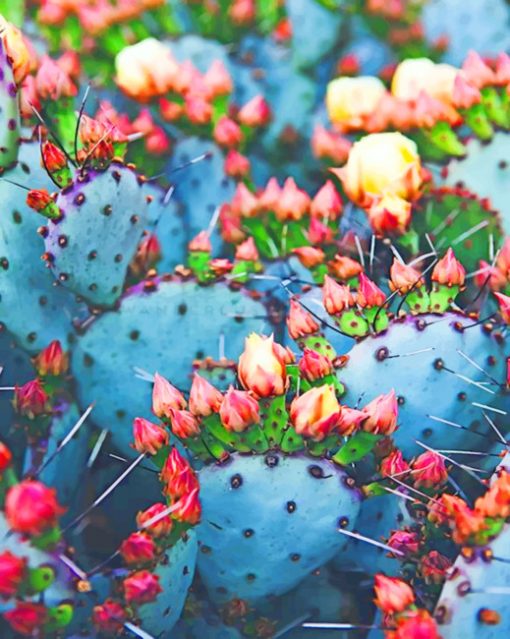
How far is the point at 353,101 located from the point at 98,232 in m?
0.66

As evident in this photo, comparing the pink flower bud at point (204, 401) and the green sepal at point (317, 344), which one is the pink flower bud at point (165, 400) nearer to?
the pink flower bud at point (204, 401)

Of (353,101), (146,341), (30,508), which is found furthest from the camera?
(353,101)

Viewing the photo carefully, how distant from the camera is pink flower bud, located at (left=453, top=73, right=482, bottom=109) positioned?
4.88 feet

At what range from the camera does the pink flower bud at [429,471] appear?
108 centimetres

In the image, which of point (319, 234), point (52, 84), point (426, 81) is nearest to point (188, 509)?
point (319, 234)

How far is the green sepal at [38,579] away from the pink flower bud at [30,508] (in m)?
0.05

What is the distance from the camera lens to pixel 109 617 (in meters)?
0.94

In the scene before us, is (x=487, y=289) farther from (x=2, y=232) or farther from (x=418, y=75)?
(x=2, y=232)

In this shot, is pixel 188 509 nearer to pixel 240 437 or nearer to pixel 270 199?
pixel 240 437

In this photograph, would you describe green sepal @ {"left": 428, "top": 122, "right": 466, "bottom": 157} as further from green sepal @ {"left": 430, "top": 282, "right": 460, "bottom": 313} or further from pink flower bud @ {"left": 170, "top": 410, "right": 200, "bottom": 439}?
pink flower bud @ {"left": 170, "top": 410, "right": 200, "bottom": 439}

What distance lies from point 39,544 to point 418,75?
1.15 meters

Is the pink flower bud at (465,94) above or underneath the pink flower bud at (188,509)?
above

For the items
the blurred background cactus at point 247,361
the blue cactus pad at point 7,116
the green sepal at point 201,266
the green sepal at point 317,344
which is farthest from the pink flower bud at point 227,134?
the green sepal at point 317,344

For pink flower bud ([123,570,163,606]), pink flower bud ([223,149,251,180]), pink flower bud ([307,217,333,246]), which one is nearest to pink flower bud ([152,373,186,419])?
pink flower bud ([123,570,163,606])
